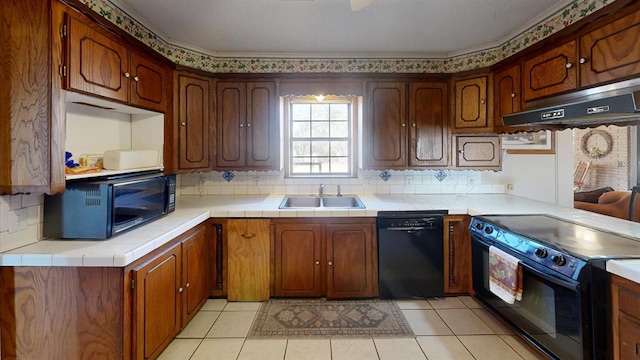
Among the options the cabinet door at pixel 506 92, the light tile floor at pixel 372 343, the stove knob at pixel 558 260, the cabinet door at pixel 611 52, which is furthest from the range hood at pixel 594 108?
the light tile floor at pixel 372 343

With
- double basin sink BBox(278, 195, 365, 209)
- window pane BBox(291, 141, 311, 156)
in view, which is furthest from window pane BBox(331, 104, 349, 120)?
double basin sink BBox(278, 195, 365, 209)

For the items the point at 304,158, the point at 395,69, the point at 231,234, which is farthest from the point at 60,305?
the point at 395,69

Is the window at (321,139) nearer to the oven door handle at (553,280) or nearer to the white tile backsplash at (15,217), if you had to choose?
the oven door handle at (553,280)

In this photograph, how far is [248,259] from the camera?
2602mm

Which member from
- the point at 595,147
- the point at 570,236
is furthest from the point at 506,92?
the point at 595,147

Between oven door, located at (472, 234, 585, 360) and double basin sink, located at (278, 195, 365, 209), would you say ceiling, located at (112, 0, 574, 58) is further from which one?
oven door, located at (472, 234, 585, 360)

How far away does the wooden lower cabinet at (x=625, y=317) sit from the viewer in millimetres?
1312

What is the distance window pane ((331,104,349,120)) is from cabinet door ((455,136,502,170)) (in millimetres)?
1282

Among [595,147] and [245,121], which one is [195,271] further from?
[595,147]

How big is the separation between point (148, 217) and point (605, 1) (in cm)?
343

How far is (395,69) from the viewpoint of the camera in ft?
10.3

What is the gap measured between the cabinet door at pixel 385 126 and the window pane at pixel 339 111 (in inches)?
22.8

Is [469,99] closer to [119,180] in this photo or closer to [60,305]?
[119,180]

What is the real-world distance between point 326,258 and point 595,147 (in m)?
6.88
